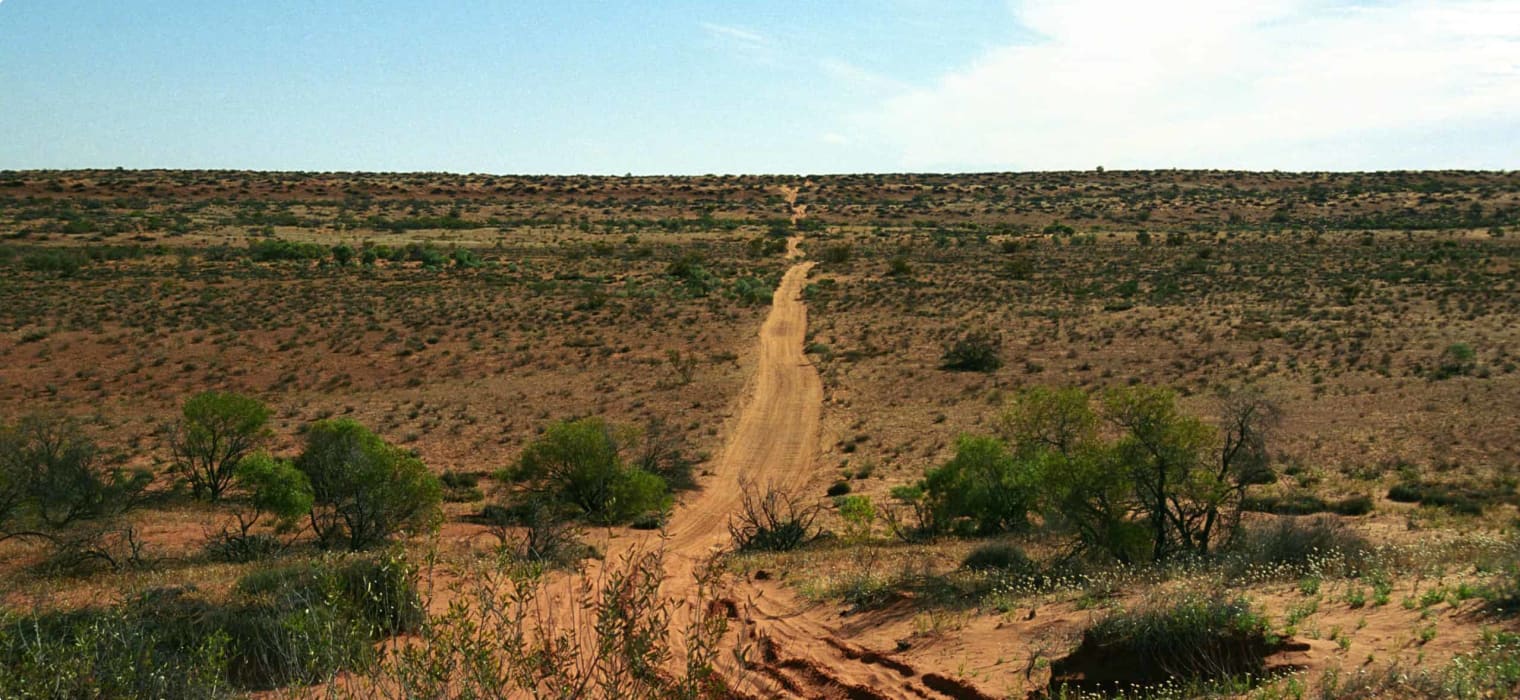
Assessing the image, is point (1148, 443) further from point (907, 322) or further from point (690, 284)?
point (690, 284)

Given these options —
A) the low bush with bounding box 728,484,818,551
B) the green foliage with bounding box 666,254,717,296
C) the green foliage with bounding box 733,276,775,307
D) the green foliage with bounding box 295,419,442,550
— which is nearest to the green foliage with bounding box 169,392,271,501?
the green foliage with bounding box 295,419,442,550

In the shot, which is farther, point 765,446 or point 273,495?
point 765,446

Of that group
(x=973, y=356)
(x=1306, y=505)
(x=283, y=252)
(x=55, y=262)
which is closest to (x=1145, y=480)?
(x=1306, y=505)

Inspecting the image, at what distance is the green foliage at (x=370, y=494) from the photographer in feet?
48.4

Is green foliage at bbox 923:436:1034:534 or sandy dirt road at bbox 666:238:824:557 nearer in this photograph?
green foliage at bbox 923:436:1034:534

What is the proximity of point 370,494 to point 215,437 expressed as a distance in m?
6.13

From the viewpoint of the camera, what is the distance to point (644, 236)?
76.8 meters

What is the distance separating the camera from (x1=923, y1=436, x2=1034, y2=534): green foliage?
15.6 metres

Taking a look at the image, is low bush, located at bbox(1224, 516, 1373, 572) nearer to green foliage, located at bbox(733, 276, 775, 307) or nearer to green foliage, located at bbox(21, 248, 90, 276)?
green foliage, located at bbox(733, 276, 775, 307)

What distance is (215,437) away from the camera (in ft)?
61.4

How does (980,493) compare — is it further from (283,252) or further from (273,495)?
(283,252)

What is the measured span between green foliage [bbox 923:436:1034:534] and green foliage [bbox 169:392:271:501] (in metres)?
13.7

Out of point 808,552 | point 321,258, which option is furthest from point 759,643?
point 321,258

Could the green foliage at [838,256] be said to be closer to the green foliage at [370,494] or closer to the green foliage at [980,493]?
the green foliage at [980,493]
